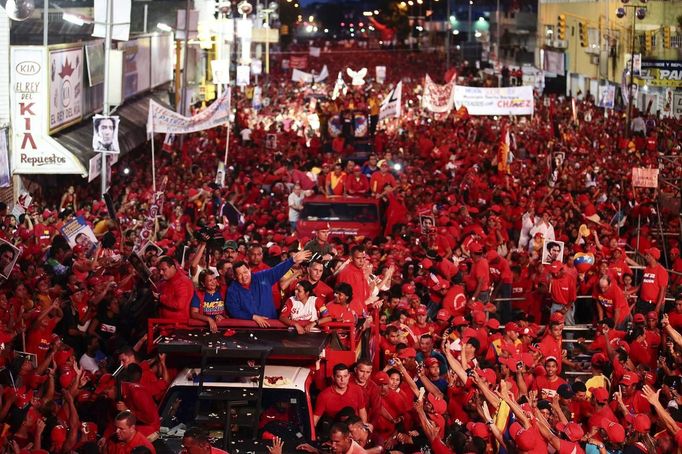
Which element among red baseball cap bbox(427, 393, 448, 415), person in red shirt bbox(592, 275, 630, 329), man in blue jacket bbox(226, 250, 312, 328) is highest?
man in blue jacket bbox(226, 250, 312, 328)

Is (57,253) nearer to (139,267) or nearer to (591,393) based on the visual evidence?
(139,267)

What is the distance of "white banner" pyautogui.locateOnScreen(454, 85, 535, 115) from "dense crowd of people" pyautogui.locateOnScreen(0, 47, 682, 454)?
273 inches

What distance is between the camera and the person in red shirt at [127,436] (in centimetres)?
833

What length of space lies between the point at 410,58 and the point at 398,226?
4241 inches

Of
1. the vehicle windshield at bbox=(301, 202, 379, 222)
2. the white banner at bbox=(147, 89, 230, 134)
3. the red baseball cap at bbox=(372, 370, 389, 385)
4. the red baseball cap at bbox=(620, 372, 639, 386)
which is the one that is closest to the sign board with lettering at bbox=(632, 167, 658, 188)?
the vehicle windshield at bbox=(301, 202, 379, 222)

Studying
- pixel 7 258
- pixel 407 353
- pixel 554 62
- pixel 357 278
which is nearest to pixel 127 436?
pixel 407 353

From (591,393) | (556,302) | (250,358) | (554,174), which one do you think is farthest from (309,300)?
(554,174)

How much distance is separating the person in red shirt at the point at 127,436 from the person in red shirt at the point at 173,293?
2.80 metres

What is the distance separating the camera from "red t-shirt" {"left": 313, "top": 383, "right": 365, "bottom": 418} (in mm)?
9891

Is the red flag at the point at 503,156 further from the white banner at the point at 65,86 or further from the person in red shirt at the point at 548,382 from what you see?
the person in red shirt at the point at 548,382

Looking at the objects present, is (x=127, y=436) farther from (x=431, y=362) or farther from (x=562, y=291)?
(x=562, y=291)

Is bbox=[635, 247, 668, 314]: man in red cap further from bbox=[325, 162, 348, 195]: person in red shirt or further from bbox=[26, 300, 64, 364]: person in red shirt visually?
bbox=[325, 162, 348, 195]: person in red shirt

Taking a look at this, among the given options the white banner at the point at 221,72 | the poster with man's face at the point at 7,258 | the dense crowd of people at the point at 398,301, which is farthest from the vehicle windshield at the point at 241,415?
the white banner at the point at 221,72

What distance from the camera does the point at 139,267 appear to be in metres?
13.7
